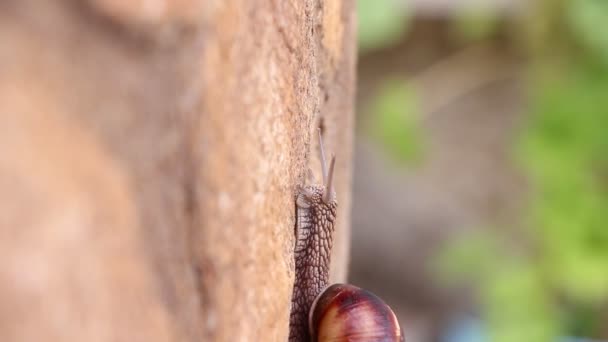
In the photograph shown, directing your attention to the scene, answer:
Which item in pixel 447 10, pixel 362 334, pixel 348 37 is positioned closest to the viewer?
pixel 362 334

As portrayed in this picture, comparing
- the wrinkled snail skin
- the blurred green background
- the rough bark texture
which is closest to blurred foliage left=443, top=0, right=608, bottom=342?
the blurred green background

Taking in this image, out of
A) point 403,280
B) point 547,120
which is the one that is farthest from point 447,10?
point 403,280

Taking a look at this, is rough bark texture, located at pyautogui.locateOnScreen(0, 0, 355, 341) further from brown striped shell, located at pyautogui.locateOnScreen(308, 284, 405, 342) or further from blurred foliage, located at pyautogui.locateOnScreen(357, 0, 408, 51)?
blurred foliage, located at pyautogui.locateOnScreen(357, 0, 408, 51)

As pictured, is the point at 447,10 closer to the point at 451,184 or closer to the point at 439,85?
the point at 439,85

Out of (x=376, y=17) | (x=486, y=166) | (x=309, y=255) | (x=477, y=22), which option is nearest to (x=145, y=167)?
(x=309, y=255)

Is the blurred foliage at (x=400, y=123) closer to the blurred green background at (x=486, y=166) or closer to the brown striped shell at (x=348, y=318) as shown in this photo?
the blurred green background at (x=486, y=166)
